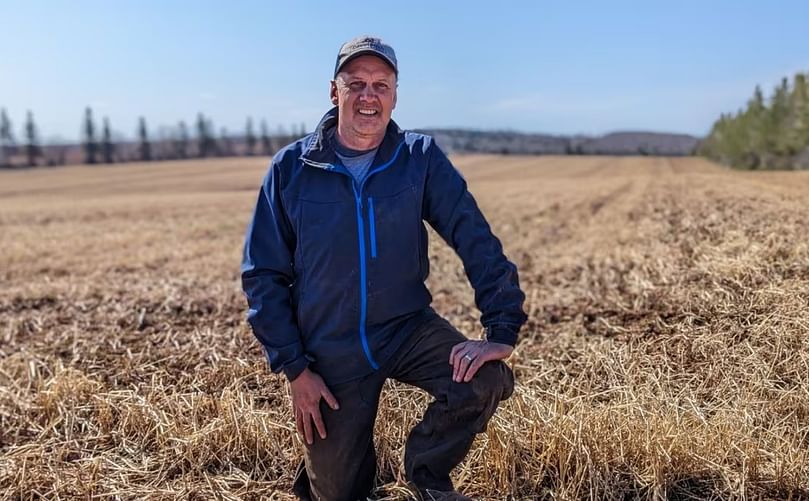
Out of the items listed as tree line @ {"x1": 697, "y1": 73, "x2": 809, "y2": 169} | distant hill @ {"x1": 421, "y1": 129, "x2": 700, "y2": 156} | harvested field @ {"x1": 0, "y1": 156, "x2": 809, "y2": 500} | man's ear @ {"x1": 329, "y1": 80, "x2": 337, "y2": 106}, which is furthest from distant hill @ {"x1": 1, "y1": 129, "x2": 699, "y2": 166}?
man's ear @ {"x1": 329, "y1": 80, "x2": 337, "y2": 106}

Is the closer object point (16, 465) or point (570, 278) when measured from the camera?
point (16, 465)

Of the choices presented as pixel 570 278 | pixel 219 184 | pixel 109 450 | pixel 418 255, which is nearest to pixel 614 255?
pixel 570 278

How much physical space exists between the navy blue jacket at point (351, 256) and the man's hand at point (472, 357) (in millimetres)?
55

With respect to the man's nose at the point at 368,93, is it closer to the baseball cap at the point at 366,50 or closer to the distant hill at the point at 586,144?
the baseball cap at the point at 366,50

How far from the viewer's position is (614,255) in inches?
346

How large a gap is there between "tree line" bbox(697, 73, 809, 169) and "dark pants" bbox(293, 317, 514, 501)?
50.4 meters

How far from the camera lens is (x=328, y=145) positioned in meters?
3.08

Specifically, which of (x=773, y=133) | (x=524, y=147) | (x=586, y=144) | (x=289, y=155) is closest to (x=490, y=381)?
(x=289, y=155)

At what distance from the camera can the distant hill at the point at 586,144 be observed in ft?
305

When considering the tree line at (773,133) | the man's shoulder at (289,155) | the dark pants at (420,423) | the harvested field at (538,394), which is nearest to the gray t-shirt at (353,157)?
the man's shoulder at (289,155)

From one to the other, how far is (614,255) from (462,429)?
6.43 meters

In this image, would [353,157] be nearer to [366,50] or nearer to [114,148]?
[366,50]

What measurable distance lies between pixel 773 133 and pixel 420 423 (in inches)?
2451

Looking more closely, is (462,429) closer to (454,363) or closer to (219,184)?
(454,363)
